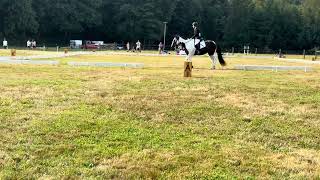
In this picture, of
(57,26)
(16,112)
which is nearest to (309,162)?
(16,112)

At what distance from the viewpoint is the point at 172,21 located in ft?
329

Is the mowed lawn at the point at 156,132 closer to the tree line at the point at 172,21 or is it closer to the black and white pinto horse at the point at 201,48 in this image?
the black and white pinto horse at the point at 201,48

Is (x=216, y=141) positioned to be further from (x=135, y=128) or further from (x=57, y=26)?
(x=57, y=26)

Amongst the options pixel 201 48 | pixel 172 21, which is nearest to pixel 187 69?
pixel 201 48

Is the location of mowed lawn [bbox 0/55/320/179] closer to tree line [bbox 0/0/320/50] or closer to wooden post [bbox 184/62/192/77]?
wooden post [bbox 184/62/192/77]

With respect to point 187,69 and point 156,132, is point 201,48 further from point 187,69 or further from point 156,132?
point 156,132

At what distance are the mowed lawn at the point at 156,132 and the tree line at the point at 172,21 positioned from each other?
7463cm

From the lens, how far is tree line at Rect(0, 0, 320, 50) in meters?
89.1

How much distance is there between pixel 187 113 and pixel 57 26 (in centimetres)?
8055

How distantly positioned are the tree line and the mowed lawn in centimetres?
7463

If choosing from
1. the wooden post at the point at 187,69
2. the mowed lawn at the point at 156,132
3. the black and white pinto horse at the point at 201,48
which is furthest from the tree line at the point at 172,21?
the mowed lawn at the point at 156,132

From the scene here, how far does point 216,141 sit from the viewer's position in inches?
380

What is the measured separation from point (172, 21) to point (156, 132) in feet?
299

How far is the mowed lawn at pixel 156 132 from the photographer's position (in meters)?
8.17
